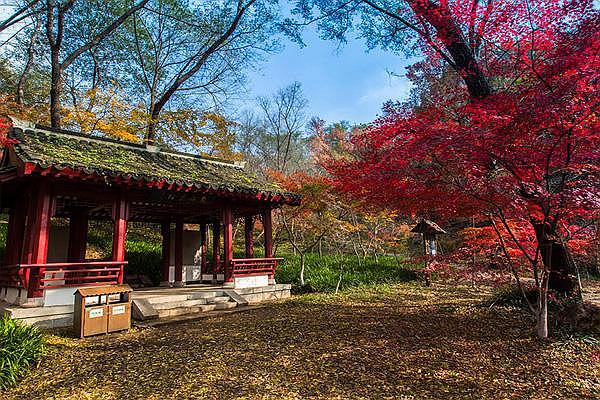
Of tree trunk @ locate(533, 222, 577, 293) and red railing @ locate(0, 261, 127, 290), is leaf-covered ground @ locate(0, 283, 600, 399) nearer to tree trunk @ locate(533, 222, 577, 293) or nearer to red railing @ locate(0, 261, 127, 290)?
tree trunk @ locate(533, 222, 577, 293)

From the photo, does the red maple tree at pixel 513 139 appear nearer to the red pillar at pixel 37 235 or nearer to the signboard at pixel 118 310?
the signboard at pixel 118 310

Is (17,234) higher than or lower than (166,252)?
higher

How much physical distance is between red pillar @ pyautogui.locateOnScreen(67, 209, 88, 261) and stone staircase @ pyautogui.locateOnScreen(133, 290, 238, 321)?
3.43 m

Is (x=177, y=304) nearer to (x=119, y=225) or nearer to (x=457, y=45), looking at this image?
(x=119, y=225)

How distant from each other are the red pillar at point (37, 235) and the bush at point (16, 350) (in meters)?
1.78

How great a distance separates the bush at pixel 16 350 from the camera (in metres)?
3.91

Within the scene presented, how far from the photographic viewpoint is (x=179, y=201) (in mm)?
8508

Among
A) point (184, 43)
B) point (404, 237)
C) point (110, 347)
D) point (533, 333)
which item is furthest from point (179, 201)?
point (404, 237)

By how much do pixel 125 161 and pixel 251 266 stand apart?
4265 mm

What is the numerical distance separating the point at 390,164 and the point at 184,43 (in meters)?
13.8

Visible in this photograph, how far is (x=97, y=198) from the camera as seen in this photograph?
7.18 m

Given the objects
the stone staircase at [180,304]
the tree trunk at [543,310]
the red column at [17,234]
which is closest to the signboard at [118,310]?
the stone staircase at [180,304]

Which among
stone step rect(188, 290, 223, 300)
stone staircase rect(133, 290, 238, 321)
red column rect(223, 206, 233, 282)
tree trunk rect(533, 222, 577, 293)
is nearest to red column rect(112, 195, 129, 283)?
stone staircase rect(133, 290, 238, 321)

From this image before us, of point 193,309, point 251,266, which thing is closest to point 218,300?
point 193,309
